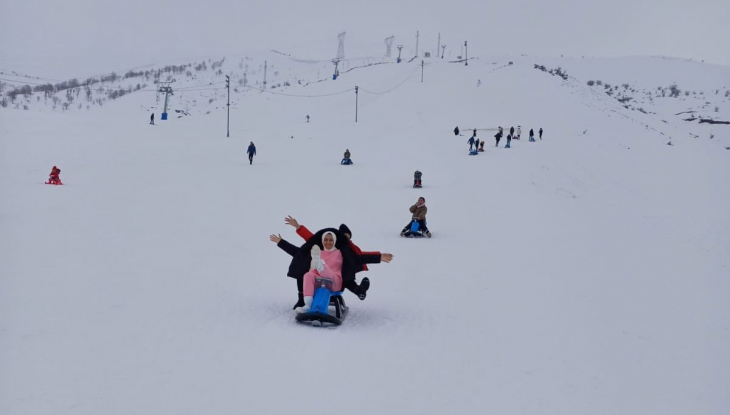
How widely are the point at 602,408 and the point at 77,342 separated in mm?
5613

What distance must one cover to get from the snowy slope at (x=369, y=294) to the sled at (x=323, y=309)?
249 mm

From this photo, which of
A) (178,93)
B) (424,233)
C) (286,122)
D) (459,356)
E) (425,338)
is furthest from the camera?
(178,93)

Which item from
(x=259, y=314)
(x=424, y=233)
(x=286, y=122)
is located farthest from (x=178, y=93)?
(x=259, y=314)

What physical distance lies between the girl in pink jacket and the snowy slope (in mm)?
543

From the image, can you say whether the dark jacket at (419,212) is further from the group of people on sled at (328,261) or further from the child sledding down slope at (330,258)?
the child sledding down slope at (330,258)

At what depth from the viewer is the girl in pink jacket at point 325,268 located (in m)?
7.60

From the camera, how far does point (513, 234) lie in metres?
16.1

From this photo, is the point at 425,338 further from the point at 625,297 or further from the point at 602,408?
the point at 625,297

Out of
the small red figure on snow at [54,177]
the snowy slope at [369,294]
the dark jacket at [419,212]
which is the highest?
the small red figure on snow at [54,177]

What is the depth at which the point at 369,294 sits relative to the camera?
9.66 metres

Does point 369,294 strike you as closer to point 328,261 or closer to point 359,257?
point 359,257

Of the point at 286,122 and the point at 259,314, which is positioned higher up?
the point at 286,122

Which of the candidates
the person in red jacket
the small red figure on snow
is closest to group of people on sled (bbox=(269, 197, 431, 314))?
the person in red jacket

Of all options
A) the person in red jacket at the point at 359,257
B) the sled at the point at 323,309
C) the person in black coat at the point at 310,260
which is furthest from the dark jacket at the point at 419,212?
the sled at the point at 323,309
